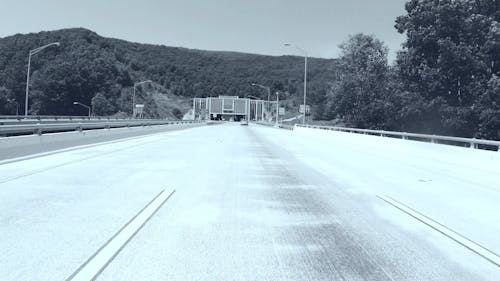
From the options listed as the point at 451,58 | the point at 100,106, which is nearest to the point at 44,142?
the point at 451,58

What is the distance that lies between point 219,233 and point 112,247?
1461 millimetres

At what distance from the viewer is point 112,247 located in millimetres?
6336

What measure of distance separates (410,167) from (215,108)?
17699 cm

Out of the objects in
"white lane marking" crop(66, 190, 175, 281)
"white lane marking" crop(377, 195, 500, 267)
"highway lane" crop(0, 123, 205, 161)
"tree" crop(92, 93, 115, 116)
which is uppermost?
"tree" crop(92, 93, 115, 116)

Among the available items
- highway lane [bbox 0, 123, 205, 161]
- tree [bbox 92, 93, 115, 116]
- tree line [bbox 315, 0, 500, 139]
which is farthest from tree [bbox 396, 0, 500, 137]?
tree [bbox 92, 93, 115, 116]

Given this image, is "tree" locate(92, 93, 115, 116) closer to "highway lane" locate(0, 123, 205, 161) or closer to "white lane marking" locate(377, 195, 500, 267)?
"highway lane" locate(0, 123, 205, 161)

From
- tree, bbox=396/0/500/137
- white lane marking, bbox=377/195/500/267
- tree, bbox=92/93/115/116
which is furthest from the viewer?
tree, bbox=92/93/115/116

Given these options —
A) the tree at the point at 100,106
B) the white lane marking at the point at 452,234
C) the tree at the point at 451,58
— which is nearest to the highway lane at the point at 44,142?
the white lane marking at the point at 452,234

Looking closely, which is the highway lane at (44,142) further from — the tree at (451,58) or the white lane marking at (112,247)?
the tree at (451,58)

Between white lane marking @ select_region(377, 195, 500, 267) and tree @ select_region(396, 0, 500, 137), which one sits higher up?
tree @ select_region(396, 0, 500, 137)

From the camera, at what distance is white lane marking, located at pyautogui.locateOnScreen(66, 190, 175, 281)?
531 centimetres

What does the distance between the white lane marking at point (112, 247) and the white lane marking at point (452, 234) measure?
4115mm

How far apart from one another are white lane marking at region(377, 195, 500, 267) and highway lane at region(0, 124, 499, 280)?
16 centimetres

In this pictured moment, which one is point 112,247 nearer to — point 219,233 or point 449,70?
point 219,233
